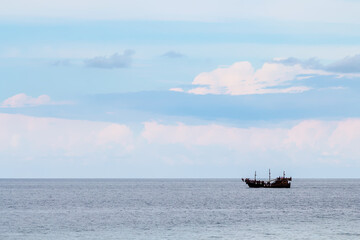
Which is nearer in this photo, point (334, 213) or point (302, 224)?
point (302, 224)

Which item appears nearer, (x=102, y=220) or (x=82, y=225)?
(x=82, y=225)

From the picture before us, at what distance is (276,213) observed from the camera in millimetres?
106250

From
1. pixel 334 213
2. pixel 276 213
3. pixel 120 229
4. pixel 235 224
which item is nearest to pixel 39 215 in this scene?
pixel 120 229

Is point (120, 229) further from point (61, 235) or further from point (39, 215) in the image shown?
point (39, 215)

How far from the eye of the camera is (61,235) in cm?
7144

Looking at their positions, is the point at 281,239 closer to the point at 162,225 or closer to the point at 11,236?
the point at 162,225

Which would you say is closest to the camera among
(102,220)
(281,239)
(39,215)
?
(281,239)

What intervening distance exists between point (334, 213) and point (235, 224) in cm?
2883

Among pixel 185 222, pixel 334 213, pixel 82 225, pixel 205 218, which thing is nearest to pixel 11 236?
pixel 82 225

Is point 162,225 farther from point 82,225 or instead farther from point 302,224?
point 302,224

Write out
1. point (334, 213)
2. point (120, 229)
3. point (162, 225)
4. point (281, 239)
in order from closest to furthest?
point (281, 239) → point (120, 229) → point (162, 225) → point (334, 213)

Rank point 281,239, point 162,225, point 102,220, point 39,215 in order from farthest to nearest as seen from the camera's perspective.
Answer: point 39,215 < point 102,220 < point 162,225 < point 281,239

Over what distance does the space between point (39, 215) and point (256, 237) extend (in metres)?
44.6

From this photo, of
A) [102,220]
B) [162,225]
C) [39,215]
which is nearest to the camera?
[162,225]
